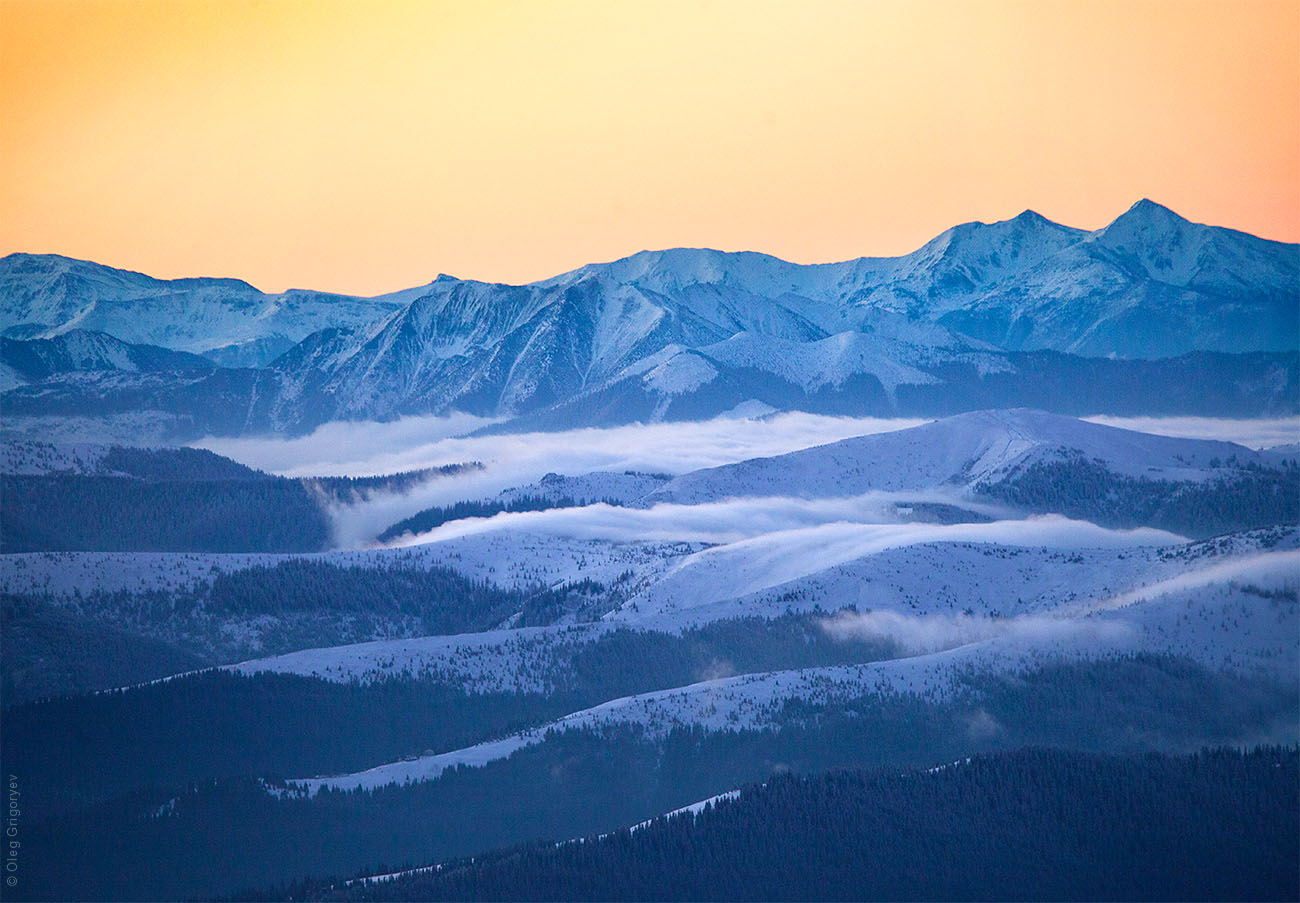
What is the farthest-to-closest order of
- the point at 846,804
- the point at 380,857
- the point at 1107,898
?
the point at 380,857 → the point at 846,804 → the point at 1107,898

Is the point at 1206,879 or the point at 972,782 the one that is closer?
the point at 1206,879

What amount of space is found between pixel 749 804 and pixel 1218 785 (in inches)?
1861

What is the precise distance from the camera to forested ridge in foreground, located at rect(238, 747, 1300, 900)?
174375 millimetres

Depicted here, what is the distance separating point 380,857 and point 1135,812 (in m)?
78.0

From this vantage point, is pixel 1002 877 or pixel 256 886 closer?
pixel 1002 877

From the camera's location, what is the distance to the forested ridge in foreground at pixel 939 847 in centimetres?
17438

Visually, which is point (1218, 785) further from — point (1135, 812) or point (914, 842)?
point (914, 842)

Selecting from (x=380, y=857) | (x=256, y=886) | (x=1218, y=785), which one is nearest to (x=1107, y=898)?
(x=1218, y=785)

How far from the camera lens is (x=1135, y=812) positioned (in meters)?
183

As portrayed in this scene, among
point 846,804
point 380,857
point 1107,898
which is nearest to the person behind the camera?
point 1107,898

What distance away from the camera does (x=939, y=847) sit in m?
179

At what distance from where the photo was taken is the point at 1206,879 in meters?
175

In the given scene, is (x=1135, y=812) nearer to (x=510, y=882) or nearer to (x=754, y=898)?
(x=754, y=898)

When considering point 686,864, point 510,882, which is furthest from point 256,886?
point 686,864
